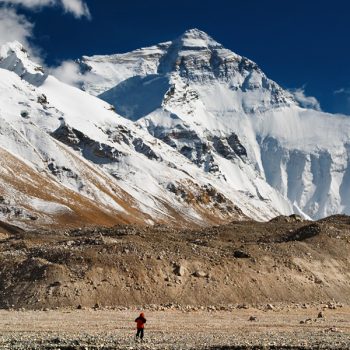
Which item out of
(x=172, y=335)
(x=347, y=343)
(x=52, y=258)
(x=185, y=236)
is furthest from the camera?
(x=185, y=236)

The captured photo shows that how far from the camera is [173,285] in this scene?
58.2 meters

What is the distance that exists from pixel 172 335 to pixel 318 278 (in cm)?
2879

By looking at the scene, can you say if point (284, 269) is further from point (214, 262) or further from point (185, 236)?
point (185, 236)

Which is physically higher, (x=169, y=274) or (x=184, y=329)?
(x=169, y=274)

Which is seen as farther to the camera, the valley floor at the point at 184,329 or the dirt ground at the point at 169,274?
the dirt ground at the point at 169,274

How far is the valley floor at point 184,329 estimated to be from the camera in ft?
115

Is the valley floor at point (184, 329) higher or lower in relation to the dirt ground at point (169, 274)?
lower

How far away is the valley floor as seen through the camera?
34906 mm

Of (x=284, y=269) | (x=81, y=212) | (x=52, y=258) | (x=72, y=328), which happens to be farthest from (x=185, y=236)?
(x=81, y=212)

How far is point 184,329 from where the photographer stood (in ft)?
142

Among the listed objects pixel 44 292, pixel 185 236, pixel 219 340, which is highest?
pixel 185 236

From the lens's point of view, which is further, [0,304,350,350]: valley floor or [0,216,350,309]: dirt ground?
[0,216,350,309]: dirt ground

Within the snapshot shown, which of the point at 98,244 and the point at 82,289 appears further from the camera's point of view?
the point at 98,244

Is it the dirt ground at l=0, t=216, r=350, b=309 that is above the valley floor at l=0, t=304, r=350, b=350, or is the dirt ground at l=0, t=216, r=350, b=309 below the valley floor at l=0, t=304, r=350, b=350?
above
